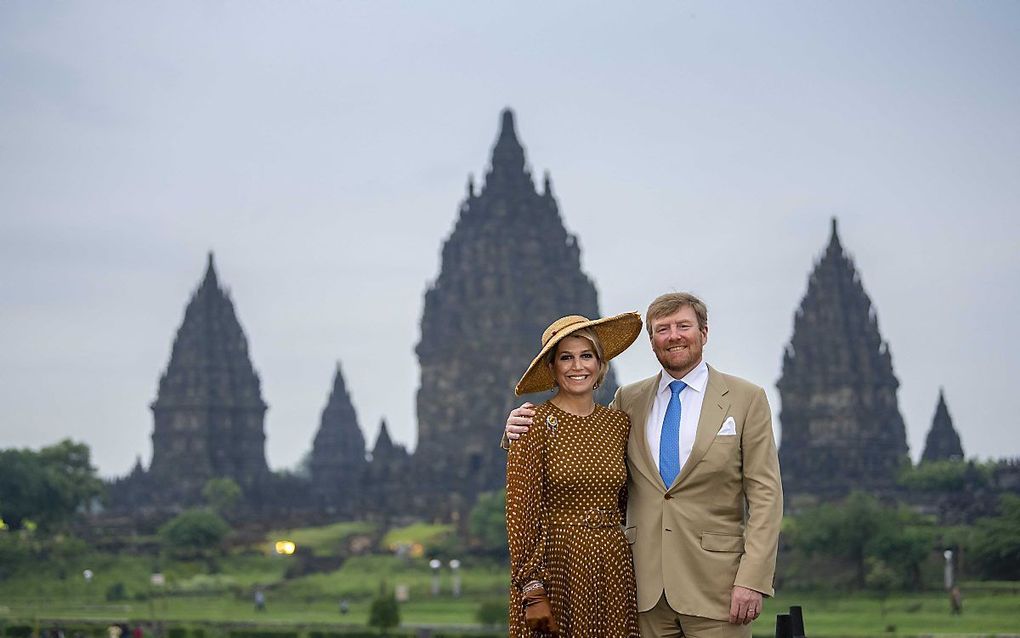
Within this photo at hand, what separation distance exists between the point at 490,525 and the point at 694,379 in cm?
6341

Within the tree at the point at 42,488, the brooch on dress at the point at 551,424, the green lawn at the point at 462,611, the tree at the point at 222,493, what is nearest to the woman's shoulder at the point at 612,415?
the brooch on dress at the point at 551,424

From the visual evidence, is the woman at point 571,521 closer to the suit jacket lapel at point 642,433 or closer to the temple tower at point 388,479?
the suit jacket lapel at point 642,433

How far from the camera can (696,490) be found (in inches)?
346

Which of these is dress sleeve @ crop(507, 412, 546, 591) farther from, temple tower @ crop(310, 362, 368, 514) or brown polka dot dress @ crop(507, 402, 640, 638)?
temple tower @ crop(310, 362, 368, 514)

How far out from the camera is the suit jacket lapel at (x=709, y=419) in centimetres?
877

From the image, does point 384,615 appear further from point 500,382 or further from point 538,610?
point 500,382

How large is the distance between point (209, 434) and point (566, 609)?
104 meters

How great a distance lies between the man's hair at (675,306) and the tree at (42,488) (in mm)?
76091

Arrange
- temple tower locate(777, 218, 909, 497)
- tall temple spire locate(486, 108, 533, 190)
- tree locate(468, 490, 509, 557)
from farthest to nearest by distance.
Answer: tall temple spire locate(486, 108, 533, 190), temple tower locate(777, 218, 909, 497), tree locate(468, 490, 509, 557)

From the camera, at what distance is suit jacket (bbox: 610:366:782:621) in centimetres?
865

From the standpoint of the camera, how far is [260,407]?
380 ft

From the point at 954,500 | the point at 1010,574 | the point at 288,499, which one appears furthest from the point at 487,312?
the point at 1010,574

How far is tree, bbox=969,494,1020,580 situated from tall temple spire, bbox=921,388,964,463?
46553mm

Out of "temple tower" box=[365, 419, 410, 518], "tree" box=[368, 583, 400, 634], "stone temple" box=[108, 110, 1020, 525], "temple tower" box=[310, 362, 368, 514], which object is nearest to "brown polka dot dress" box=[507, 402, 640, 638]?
"tree" box=[368, 583, 400, 634]
